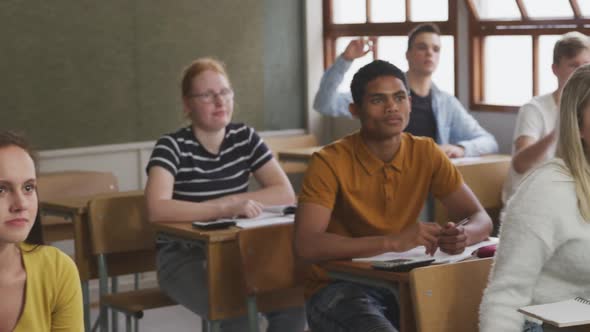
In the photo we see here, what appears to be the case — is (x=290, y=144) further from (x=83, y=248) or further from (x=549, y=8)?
(x=83, y=248)

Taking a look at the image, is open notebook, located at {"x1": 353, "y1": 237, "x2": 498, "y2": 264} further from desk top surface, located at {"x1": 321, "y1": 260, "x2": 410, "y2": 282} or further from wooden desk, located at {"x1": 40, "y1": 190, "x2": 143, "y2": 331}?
wooden desk, located at {"x1": 40, "y1": 190, "x2": 143, "y2": 331}

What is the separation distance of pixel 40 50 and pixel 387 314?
353 cm

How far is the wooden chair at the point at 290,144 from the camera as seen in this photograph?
6316 mm

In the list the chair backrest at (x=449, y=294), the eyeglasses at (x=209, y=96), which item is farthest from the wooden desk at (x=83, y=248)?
the chair backrest at (x=449, y=294)

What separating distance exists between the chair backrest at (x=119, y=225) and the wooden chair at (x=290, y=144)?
228 cm

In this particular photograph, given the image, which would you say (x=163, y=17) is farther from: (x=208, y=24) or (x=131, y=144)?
(x=131, y=144)

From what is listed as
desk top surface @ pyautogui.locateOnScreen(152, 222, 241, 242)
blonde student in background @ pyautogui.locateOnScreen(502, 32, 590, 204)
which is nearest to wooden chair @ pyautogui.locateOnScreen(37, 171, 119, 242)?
desk top surface @ pyautogui.locateOnScreen(152, 222, 241, 242)

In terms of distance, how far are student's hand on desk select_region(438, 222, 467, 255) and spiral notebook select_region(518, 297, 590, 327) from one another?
0.80 m

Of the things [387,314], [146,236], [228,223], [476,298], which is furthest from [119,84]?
[476,298]

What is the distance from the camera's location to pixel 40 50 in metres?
5.80

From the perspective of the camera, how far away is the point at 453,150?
5254 millimetres

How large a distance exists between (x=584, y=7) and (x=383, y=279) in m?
3.05

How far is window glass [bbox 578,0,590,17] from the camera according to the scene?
521 cm

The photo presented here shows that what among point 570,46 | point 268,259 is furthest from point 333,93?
point 268,259
